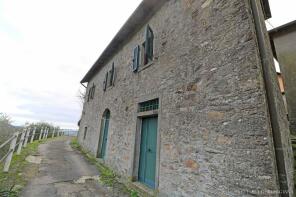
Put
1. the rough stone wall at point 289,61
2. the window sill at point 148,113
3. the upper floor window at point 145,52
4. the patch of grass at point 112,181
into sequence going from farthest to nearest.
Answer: the rough stone wall at point 289,61 → the upper floor window at point 145,52 → the window sill at point 148,113 → the patch of grass at point 112,181

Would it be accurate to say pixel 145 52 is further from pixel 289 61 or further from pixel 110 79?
pixel 289 61

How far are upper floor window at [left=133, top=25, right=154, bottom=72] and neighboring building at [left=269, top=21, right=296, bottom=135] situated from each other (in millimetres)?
5600

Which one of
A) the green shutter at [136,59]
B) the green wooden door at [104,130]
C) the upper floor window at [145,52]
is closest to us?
the upper floor window at [145,52]

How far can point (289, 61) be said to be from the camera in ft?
22.0

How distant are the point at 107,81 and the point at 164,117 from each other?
5.73 meters

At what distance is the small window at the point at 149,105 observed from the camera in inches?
189

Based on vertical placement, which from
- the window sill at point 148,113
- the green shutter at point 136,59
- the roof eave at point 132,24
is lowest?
the window sill at point 148,113

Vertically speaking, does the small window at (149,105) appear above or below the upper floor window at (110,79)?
below

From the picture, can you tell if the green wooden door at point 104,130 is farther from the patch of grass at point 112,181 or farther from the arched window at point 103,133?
the patch of grass at point 112,181

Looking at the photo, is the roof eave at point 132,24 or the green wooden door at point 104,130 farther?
the green wooden door at point 104,130

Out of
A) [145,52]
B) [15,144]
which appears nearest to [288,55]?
[145,52]

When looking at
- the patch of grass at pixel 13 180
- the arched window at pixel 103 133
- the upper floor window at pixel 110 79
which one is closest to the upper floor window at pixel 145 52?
the upper floor window at pixel 110 79

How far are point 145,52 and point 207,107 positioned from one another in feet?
10.2

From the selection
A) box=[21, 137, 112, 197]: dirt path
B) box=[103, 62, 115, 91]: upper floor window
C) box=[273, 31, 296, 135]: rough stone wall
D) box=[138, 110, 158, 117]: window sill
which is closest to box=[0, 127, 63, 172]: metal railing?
box=[21, 137, 112, 197]: dirt path
